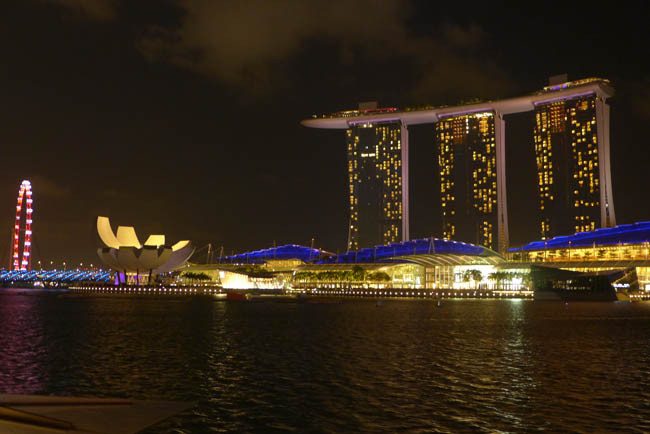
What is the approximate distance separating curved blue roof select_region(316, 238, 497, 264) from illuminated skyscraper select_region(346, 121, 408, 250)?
128 ft

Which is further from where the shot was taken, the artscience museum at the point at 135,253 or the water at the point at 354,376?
the artscience museum at the point at 135,253

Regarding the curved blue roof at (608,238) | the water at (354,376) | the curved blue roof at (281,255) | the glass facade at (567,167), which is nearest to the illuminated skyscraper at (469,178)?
the glass facade at (567,167)

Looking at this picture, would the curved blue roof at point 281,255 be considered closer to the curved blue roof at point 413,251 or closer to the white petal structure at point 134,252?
the curved blue roof at point 413,251

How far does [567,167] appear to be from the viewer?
161 metres

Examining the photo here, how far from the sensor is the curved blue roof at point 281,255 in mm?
172425

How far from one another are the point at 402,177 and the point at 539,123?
45.1 metres

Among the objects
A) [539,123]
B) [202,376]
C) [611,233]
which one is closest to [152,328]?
[202,376]

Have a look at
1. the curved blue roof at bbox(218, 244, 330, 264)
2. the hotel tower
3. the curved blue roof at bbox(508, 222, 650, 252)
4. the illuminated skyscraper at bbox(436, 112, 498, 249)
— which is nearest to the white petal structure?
the curved blue roof at bbox(218, 244, 330, 264)

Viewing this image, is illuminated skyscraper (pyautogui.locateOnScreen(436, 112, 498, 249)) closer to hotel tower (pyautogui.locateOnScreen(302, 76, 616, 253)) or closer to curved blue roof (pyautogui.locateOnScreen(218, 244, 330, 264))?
hotel tower (pyautogui.locateOnScreen(302, 76, 616, 253))

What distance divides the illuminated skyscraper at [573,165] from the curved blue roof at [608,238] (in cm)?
1713

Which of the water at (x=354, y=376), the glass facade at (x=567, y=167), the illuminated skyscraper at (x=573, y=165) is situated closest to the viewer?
the water at (x=354, y=376)

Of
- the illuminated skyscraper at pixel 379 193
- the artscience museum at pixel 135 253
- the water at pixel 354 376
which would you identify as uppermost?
the illuminated skyscraper at pixel 379 193

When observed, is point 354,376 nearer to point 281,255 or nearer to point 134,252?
point 134,252

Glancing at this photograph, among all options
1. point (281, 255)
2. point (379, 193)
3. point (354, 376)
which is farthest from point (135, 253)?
point (354, 376)
